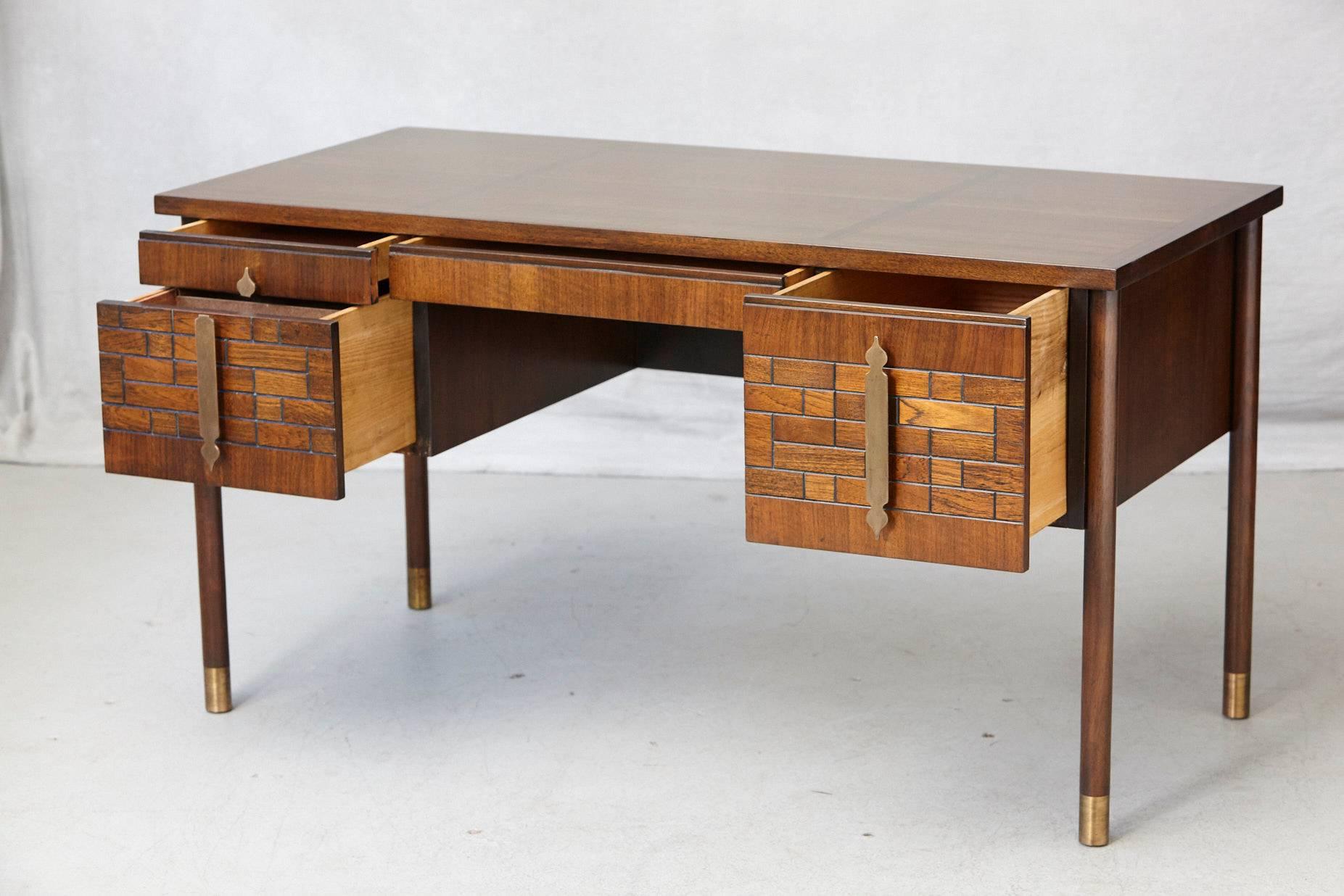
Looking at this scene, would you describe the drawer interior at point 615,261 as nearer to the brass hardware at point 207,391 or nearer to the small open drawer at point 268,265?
the small open drawer at point 268,265

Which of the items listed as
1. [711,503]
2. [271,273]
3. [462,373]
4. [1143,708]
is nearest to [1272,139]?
[711,503]

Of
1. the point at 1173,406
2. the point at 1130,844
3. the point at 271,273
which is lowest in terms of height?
the point at 1130,844

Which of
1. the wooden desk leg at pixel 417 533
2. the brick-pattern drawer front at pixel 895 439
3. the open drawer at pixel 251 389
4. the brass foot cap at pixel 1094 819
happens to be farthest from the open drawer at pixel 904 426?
the wooden desk leg at pixel 417 533

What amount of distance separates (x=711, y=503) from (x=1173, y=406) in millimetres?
1481

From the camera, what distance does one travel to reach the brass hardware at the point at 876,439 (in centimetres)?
219

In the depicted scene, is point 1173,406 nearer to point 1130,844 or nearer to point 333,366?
point 1130,844

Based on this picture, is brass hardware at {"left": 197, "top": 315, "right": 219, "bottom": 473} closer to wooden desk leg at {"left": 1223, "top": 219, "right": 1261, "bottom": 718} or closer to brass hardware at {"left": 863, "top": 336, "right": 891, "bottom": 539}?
brass hardware at {"left": 863, "top": 336, "right": 891, "bottom": 539}

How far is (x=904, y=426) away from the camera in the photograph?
2207 millimetres

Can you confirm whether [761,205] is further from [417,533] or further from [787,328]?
[417,533]

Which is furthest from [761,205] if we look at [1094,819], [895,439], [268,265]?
[1094,819]

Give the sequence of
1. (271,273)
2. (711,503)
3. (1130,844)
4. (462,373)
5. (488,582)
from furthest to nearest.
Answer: (711,503) < (488,582) < (462,373) < (271,273) < (1130,844)

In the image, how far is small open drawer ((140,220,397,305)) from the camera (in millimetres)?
2518

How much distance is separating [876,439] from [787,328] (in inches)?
6.3

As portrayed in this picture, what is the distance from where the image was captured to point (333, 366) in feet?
7.97
